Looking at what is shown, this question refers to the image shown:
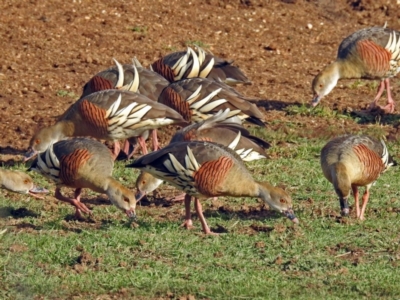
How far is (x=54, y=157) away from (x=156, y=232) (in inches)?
58.5

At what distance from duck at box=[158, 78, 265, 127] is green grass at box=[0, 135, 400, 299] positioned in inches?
66.0

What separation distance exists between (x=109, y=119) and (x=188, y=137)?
1.65 metres

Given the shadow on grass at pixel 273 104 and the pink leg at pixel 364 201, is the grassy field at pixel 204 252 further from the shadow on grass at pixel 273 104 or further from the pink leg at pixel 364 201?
the shadow on grass at pixel 273 104

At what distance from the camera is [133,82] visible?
12703 mm

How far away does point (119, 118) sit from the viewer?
11.8 metres

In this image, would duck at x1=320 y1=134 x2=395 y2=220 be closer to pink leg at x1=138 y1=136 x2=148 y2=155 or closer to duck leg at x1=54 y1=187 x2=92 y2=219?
duck leg at x1=54 y1=187 x2=92 y2=219

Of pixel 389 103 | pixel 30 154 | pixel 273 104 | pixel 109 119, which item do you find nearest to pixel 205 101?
pixel 109 119

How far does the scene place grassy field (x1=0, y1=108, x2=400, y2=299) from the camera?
7.61m

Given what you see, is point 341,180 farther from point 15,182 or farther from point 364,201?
point 15,182

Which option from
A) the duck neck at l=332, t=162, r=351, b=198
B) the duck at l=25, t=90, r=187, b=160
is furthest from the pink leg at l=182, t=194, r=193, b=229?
the duck at l=25, t=90, r=187, b=160

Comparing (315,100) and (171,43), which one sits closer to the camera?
(315,100)

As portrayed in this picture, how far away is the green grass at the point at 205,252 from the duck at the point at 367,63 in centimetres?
449

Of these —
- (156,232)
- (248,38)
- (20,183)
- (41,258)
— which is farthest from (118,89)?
(248,38)

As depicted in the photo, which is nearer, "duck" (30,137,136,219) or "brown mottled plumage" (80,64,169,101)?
"duck" (30,137,136,219)
